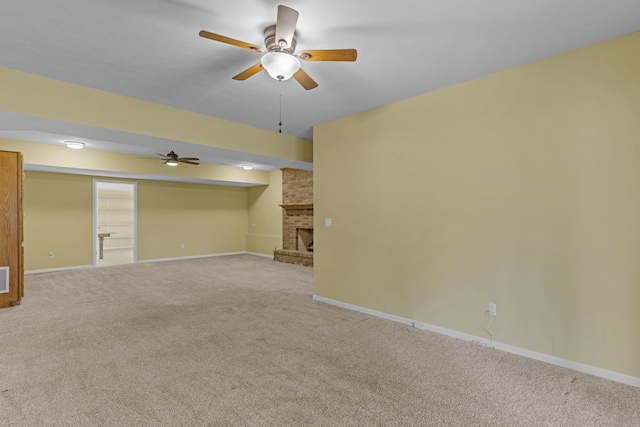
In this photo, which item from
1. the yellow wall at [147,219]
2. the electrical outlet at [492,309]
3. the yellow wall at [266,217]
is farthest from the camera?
the yellow wall at [266,217]

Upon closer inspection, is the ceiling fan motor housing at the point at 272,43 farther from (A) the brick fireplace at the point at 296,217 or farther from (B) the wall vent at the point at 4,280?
(A) the brick fireplace at the point at 296,217

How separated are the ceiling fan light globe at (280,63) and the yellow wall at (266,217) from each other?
6.77 metres

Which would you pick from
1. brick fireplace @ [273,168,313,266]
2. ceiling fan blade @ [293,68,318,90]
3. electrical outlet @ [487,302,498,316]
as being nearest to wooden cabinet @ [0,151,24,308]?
ceiling fan blade @ [293,68,318,90]

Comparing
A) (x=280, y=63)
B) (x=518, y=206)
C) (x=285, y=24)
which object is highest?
(x=285, y=24)

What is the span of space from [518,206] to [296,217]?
6076 mm

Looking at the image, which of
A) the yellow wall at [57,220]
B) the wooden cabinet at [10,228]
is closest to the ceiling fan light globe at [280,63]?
the wooden cabinet at [10,228]

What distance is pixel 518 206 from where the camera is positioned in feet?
9.02

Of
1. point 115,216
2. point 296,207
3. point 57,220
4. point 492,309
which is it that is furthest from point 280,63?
point 115,216

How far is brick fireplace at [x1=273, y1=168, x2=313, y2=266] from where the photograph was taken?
797 centimetres

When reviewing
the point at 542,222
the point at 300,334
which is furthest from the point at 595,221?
the point at 300,334

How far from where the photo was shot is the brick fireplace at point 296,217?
797cm

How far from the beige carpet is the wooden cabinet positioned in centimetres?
29

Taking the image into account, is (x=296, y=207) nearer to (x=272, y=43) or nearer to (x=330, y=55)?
(x=272, y=43)

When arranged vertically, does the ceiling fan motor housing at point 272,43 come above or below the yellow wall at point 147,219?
above
